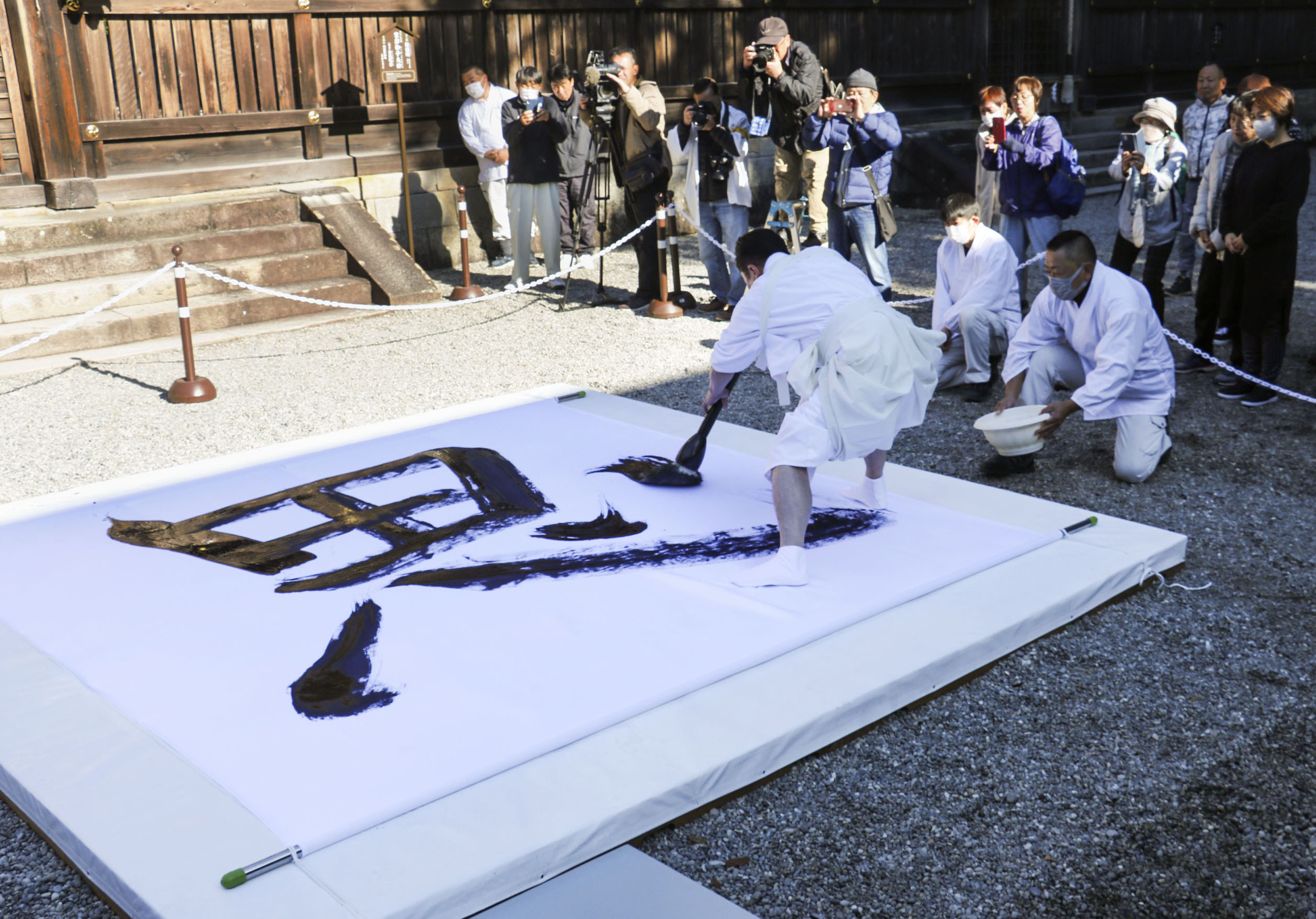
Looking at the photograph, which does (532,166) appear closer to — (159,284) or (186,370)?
(159,284)

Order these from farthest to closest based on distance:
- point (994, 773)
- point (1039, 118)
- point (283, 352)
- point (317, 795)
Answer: point (283, 352) < point (1039, 118) < point (994, 773) < point (317, 795)

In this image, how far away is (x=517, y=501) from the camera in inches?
182

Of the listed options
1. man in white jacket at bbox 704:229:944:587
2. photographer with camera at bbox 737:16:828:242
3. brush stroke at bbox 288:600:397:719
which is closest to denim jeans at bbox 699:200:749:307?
photographer with camera at bbox 737:16:828:242

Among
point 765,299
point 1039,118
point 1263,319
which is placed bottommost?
point 1263,319

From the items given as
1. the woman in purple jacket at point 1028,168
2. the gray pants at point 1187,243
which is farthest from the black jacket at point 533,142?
the gray pants at point 1187,243

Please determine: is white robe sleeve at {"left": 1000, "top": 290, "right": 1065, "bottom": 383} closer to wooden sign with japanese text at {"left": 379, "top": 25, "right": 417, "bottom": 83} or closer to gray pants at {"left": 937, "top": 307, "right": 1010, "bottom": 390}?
gray pants at {"left": 937, "top": 307, "right": 1010, "bottom": 390}

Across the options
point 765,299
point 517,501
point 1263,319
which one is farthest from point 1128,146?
point 517,501

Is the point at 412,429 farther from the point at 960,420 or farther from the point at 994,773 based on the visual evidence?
the point at 994,773

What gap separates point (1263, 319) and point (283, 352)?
586 centimetres

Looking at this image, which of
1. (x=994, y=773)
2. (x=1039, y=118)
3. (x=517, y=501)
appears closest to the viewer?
(x=994, y=773)

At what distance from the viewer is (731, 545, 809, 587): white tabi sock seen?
375 cm

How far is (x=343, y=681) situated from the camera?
3.22 metres

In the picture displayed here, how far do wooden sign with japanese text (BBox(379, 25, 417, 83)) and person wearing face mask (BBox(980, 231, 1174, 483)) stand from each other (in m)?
6.39

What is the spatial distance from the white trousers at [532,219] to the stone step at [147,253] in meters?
1.58
